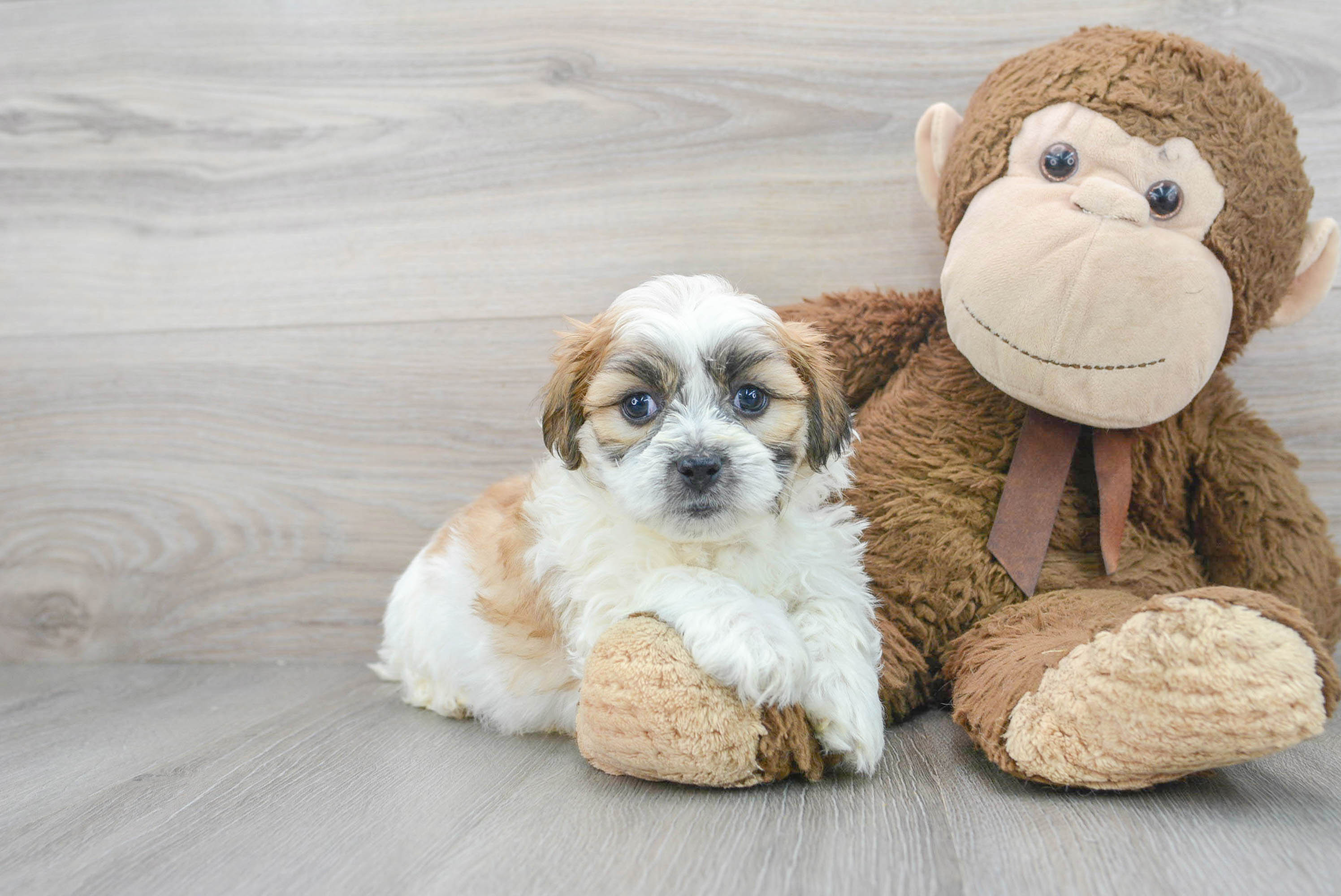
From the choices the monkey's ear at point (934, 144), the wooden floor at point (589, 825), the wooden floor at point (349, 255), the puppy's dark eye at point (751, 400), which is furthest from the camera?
the wooden floor at point (349, 255)

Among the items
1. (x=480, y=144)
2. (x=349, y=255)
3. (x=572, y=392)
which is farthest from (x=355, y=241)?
(x=572, y=392)

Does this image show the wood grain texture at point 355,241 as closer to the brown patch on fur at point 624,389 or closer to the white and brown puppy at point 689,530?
the white and brown puppy at point 689,530

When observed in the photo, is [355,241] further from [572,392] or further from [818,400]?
[818,400]

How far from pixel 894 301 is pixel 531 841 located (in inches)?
42.3

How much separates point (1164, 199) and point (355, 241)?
151cm

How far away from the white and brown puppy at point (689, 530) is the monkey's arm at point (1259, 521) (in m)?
0.58

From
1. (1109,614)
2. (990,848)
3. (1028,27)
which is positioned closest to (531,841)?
(990,848)

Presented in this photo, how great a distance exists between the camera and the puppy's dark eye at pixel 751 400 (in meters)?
1.25

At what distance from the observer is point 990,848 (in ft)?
3.19

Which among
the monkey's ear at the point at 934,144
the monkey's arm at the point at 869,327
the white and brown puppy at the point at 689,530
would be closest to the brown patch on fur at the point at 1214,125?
the monkey's ear at the point at 934,144

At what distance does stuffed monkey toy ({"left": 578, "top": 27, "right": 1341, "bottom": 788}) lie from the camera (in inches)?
41.1

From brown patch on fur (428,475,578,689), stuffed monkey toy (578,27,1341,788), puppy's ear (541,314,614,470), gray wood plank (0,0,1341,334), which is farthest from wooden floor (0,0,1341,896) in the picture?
puppy's ear (541,314,614,470)

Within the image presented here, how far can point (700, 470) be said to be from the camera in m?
1.15

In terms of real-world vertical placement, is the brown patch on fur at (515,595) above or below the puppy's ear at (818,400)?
below
